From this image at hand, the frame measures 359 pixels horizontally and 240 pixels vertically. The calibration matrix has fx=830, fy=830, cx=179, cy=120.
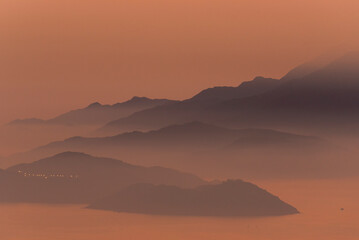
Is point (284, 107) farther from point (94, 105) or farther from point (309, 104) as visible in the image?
point (94, 105)

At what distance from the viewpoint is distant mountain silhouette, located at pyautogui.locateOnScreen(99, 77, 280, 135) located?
8.62 meters

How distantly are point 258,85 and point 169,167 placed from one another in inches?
51.1

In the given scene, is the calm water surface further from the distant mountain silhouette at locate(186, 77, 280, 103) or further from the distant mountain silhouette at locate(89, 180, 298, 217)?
the distant mountain silhouette at locate(186, 77, 280, 103)

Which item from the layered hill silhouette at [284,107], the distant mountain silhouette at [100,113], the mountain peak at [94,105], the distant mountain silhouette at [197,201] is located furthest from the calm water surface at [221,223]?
the mountain peak at [94,105]

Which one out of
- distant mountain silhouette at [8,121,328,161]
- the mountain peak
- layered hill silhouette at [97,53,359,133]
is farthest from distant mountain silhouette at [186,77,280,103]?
the mountain peak

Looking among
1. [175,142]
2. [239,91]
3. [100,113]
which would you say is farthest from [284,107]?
[100,113]

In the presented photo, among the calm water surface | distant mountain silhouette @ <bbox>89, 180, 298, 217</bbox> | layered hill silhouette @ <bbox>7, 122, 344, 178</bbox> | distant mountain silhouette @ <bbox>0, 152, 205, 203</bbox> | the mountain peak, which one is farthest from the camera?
the mountain peak

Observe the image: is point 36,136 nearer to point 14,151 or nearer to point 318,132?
point 14,151

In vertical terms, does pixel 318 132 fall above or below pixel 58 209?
above

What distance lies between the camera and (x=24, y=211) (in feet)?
28.1

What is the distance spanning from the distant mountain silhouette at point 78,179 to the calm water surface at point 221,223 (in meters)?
0.23

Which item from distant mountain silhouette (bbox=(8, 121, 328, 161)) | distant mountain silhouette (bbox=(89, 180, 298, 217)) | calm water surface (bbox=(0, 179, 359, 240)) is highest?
distant mountain silhouette (bbox=(8, 121, 328, 161))

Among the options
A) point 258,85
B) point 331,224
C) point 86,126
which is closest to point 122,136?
point 86,126

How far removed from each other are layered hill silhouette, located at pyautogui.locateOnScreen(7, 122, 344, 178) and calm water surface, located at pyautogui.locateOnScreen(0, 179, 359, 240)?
0.24m
